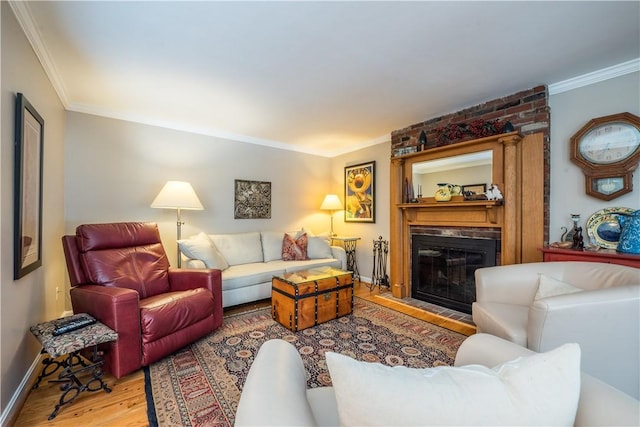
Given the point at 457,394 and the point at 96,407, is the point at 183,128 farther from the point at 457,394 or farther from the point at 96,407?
the point at 457,394

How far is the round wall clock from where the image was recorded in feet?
7.21

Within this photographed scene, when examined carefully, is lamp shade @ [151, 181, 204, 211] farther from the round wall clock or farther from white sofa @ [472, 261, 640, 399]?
the round wall clock

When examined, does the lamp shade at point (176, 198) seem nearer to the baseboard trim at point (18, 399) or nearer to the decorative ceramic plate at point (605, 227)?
the baseboard trim at point (18, 399)

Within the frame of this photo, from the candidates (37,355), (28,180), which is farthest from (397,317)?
(28,180)

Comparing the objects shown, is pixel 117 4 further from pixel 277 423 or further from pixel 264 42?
pixel 277 423

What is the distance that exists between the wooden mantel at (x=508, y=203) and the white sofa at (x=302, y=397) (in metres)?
2.09

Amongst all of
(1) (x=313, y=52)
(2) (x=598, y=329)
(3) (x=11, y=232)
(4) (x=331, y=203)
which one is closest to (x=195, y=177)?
(4) (x=331, y=203)

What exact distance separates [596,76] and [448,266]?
2198mm

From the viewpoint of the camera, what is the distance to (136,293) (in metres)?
1.92

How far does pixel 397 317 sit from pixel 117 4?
3.33 m

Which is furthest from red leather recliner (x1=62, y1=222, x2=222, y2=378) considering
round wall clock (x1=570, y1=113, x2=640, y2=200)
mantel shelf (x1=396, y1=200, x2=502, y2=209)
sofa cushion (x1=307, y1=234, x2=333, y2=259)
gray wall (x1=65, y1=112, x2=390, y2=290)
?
round wall clock (x1=570, y1=113, x2=640, y2=200)

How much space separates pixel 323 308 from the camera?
2.79m

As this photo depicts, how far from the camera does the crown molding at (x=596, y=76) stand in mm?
2209

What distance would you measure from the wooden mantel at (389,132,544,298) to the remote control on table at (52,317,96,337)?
10.5 feet
